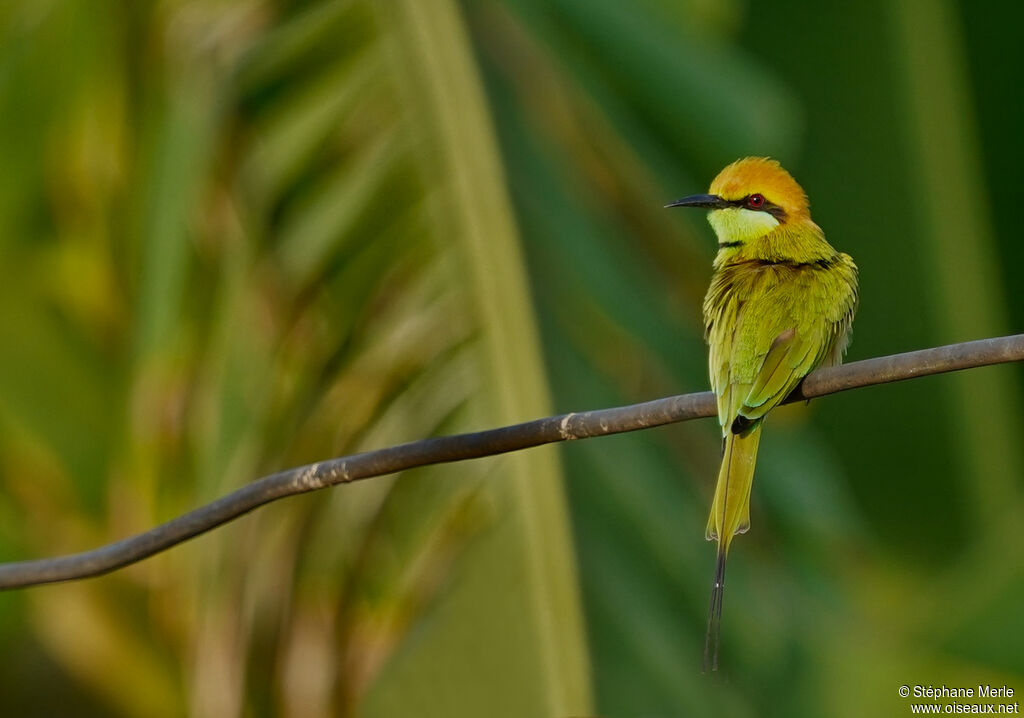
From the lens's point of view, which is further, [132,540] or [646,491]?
[646,491]

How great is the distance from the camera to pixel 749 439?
2.04 m

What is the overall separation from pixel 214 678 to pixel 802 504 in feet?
4.02

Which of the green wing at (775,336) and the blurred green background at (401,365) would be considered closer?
the green wing at (775,336)

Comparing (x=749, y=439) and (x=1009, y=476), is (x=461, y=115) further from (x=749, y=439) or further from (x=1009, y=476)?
(x=1009, y=476)

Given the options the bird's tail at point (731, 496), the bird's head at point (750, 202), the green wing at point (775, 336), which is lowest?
the bird's tail at point (731, 496)

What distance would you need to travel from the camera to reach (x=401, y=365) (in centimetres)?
284

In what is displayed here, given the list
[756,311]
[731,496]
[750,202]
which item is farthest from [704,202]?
[731,496]

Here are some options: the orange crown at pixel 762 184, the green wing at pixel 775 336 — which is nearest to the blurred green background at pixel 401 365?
the orange crown at pixel 762 184

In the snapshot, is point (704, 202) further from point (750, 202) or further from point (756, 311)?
point (756, 311)

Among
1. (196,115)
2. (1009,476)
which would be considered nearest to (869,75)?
(1009,476)

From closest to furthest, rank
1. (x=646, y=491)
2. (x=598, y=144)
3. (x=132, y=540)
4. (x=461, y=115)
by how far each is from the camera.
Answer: (x=132, y=540)
(x=646, y=491)
(x=461, y=115)
(x=598, y=144)

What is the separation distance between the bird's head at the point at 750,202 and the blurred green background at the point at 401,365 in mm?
47

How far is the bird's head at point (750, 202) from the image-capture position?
2.43 meters

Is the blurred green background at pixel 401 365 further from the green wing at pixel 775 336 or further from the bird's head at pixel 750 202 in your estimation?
the green wing at pixel 775 336
